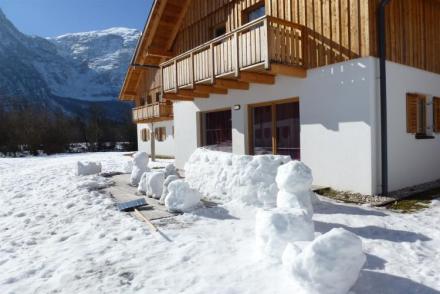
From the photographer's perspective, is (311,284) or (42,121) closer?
(311,284)

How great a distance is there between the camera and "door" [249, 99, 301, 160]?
9.02m

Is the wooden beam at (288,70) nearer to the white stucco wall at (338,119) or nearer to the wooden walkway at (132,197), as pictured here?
the white stucco wall at (338,119)

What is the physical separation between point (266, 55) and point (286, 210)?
4.54 m

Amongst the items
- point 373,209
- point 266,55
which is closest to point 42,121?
point 266,55

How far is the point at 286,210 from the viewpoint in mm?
4074

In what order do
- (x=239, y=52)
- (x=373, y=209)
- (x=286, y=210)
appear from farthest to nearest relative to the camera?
(x=239, y=52) < (x=373, y=209) < (x=286, y=210)

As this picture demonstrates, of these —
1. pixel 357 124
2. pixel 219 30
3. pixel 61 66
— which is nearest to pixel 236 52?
pixel 357 124

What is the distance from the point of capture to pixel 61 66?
373 ft

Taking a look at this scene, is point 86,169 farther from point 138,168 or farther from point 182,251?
point 182,251

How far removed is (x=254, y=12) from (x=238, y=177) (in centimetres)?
633

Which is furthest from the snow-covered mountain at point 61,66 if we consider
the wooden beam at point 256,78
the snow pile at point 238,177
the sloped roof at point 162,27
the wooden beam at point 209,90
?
the snow pile at point 238,177

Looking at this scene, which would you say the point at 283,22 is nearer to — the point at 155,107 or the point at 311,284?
the point at 311,284

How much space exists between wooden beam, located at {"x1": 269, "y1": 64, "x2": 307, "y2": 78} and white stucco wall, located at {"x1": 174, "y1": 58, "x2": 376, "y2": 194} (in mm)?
202

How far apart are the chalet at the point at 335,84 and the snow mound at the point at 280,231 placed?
4018 mm
